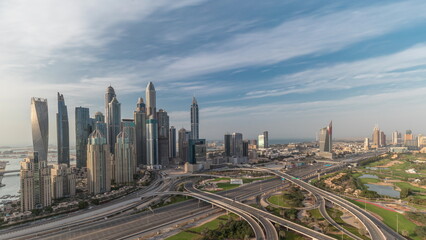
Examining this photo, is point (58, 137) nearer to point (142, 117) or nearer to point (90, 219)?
point (142, 117)

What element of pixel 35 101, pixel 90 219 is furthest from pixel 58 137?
pixel 90 219

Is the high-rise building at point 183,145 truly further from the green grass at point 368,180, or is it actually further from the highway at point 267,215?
the green grass at point 368,180

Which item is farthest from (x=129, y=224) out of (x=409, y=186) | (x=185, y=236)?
(x=409, y=186)

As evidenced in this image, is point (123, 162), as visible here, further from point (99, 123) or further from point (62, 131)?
point (62, 131)

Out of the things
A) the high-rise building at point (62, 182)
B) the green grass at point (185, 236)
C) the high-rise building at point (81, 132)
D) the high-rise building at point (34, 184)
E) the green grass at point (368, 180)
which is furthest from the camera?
the high-rise building at point (81, 132)

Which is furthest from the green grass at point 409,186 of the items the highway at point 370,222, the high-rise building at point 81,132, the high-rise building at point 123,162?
the high-rise building at point 81,132

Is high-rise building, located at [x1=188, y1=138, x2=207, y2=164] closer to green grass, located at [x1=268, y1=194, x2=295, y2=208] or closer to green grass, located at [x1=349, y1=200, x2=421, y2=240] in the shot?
green grass, located at [x1=268, y1=194, x2=295, y2=208]
